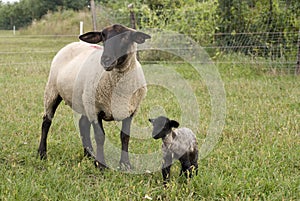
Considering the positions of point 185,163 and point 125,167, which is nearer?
point 185,163

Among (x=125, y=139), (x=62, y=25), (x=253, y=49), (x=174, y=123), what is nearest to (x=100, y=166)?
(x=125, y=139)

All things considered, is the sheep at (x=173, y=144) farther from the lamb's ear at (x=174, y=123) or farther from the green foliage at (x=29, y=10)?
the green foliage at (x=29, y=10)

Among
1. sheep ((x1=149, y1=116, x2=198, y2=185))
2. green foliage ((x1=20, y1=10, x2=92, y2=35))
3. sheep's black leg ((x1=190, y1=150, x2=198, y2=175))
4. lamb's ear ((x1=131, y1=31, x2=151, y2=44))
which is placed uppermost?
lamb's ear ((x1=131, y1=31, x2=151, y2=44))

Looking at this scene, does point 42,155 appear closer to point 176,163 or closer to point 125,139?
point 125,139

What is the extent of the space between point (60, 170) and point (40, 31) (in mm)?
19689

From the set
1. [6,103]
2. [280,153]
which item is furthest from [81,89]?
[6,103]

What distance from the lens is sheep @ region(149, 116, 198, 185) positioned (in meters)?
3.04

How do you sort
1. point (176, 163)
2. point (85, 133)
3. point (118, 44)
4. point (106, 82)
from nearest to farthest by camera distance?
point (118, 44)
point (106, 82)
point (176, 163)
point (85, 133)

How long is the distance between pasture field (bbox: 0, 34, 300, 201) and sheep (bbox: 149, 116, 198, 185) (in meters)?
0.12

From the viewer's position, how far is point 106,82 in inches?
140

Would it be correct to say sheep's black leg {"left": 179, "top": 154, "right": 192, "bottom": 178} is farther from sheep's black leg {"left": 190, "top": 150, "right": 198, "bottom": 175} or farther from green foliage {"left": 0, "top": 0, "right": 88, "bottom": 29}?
green foliage {"left": 0, "top": 0, "right": 88, "bottom": 29}

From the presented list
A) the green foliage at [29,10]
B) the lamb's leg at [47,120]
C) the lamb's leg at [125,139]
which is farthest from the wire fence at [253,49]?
the green foliage at [29,10]

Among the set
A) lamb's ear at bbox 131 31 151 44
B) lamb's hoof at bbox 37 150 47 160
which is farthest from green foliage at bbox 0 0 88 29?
lamb's ear at bbox 131 31 151 44

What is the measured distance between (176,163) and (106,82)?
101 cm
